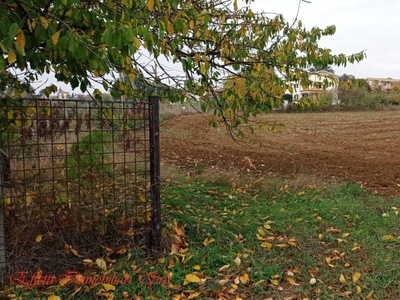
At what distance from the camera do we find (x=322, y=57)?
3576mm

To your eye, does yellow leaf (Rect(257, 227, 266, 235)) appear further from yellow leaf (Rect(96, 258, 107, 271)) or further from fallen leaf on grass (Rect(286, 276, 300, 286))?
yellow leaf (Rect(96, 258, 107, 271))

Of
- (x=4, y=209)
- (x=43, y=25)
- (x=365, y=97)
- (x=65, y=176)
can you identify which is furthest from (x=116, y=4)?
(x=365, y=97)

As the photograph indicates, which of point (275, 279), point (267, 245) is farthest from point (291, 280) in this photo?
point (267, 245)

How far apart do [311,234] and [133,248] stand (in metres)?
1.64

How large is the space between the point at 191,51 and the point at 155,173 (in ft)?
4.43

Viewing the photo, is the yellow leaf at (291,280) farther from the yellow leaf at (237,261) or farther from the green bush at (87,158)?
the green bush at (87,158)

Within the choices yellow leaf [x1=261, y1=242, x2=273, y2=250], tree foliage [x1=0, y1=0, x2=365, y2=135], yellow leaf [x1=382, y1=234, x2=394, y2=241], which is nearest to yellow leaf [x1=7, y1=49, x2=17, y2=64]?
tree foliage [x1=0, y1=0, x2=365, y2=135]

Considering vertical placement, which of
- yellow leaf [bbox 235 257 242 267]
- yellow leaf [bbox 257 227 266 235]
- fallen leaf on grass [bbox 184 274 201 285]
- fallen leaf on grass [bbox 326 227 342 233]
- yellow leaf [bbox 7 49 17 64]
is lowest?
fallen leaf on grass [bbox 184 274 201 285]

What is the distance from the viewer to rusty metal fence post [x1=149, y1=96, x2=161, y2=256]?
2.70 meters

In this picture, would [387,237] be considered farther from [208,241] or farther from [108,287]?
[108,287]

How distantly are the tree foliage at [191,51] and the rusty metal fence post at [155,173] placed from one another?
1.10 feet

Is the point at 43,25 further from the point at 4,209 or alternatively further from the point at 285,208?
the point at 285,208

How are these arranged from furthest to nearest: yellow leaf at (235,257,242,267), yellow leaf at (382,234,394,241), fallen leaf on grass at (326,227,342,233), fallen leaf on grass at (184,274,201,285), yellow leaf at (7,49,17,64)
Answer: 1. fallen leaf on grass at (326,227,342,233)
2. yellow leaf at (382,234,394,241)
3. yellow leaf at (235,257,242,267)
4. fallen leaf on grass at (184,274,201,285)
5. yellow leaf at (7,49,17,64)

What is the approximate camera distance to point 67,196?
8.86ft
